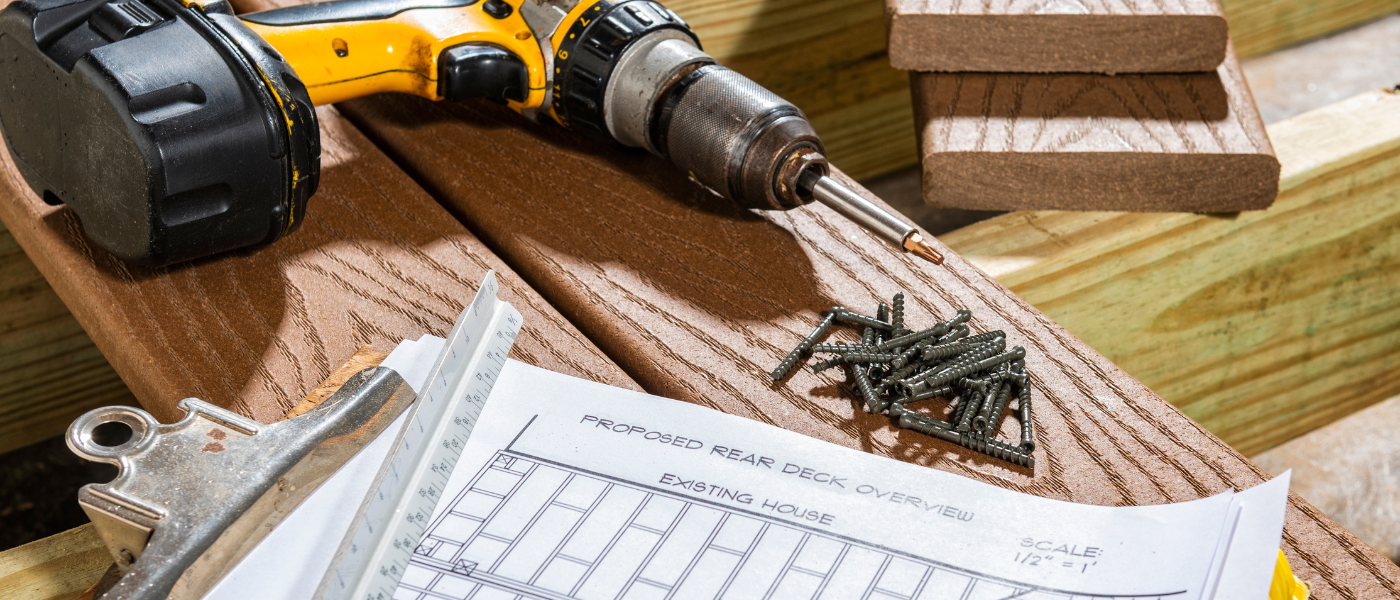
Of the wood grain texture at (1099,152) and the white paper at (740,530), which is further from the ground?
the wood grain texture at (1099,152)

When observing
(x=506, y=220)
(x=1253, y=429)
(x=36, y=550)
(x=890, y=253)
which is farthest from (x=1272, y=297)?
(x=36, y=550)

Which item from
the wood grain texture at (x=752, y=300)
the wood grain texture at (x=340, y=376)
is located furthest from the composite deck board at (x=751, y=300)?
the wood grain texture at (x=340, y=376)

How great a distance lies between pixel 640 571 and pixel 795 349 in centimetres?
20

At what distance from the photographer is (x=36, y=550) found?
0.58 m

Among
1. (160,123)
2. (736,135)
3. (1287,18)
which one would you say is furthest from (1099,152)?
(1287,18)

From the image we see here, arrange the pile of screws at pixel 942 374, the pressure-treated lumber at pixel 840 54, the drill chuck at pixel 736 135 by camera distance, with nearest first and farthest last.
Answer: the pile of screws at pixel 942 374 < the drill chuck at pixel 736 135 < the pressure-treated lumber at pixel 840 54

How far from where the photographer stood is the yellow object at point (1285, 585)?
1.55 feet

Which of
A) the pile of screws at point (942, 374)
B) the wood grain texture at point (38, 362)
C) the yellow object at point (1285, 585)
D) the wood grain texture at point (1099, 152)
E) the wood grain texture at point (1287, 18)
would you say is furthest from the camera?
the wood grain texture at point (1287, 18)

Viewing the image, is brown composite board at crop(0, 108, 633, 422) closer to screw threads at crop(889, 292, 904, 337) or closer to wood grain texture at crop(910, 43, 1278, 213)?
screw threads at crop(889, 292, 904, 337)

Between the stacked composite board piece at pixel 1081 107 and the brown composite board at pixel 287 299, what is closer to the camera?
the brown composite board at pixel 287 299

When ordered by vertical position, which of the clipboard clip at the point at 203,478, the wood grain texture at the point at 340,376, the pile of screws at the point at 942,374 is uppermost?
the pile of screws at the point at 942,374

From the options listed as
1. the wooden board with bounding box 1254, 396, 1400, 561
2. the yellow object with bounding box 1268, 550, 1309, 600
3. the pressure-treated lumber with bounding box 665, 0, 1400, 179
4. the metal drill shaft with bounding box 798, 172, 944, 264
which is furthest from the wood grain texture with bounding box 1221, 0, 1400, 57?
the yellow object with bounding box 1268, 550, 1309, 600

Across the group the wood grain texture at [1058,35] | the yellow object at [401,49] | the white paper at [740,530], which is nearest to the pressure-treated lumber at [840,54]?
the wood grain texture at [1058,35]

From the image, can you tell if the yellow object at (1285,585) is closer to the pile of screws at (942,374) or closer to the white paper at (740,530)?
the white paper at (740,530)
